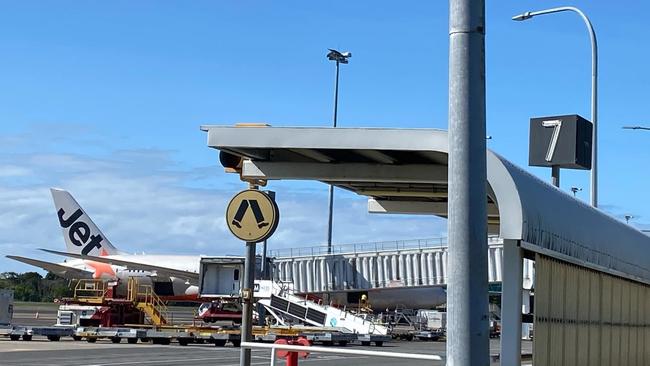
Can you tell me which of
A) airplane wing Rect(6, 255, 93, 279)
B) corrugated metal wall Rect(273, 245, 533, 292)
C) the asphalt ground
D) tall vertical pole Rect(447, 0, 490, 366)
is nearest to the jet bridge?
tall vertical pole Rect(447, 0, 490, 366)

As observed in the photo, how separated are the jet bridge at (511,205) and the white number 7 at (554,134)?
4.85ft

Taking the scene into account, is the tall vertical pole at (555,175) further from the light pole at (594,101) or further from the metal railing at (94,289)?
the metal railing at (94,289)

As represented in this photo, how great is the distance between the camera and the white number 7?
15.3m

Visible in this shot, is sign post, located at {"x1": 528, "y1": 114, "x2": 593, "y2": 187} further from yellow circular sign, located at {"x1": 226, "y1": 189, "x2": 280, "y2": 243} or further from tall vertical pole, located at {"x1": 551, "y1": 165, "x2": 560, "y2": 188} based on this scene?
yellow circular sign, located at {"x1": 226, "y1": 189, "x2": 280, "y2": 243}

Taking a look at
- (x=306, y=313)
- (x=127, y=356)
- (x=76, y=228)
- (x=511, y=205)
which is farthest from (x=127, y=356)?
(x=76, y=228)

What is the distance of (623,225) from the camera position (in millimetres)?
15781

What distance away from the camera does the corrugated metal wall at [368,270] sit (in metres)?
59.6

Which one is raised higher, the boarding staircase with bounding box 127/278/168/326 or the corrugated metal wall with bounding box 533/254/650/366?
the corrugated metal wall with bounding box 533/254/650/366

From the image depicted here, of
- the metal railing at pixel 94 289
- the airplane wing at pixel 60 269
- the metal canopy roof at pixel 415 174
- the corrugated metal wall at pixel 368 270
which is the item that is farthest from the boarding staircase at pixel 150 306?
the metal canopy roof at pixel 415 174

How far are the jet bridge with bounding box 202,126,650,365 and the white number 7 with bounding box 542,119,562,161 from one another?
148 centimetres

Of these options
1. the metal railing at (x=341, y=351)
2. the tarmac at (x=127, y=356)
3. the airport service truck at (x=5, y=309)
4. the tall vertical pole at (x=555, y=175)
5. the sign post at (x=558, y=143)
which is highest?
the sign post at (x=558, y=143)

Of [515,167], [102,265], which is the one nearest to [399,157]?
[515,167]

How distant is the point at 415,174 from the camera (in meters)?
11.4

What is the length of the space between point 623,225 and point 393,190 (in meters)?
4.75
